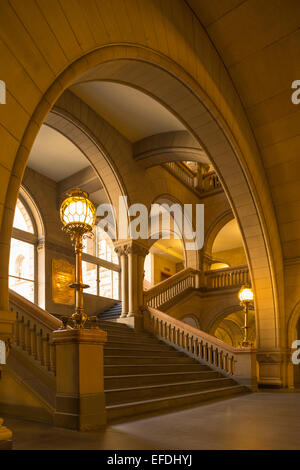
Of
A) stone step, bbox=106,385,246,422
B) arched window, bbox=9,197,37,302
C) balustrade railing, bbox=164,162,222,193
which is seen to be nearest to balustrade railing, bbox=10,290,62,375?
stone step, bbox=106,385,246,422

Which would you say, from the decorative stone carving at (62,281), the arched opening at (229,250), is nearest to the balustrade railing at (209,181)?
the arched opening at (229,250)

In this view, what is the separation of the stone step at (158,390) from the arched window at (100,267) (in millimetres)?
8670

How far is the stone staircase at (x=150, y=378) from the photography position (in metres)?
6.29

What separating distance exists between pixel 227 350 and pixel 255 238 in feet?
9.39

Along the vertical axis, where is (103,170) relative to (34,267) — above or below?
above

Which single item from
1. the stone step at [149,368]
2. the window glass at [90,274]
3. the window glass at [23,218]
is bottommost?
the stone step at [149,368]

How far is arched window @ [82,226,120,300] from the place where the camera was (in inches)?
686

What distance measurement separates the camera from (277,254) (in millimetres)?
10969

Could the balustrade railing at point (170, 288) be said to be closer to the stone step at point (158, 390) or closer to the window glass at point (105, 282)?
the window glass at point (105, 282)

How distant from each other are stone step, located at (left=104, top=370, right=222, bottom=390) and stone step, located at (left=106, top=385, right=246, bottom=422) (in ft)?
2.31

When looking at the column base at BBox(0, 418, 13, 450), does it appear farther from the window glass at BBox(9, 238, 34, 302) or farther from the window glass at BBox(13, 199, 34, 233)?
the window glass at BBox(13, 199, 34, 233)

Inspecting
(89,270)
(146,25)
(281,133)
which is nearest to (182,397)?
(146,25)

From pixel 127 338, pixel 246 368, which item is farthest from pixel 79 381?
pixel 246 368

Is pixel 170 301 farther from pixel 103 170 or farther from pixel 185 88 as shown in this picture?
pixel 185 88
